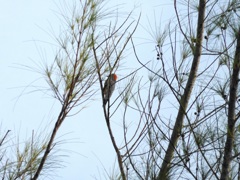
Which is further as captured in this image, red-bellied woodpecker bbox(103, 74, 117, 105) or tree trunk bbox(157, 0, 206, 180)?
tree trunk bbox(157, 0, 206, 180)

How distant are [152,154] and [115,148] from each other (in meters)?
0.14

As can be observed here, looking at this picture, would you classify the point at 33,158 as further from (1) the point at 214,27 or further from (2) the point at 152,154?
(1) the point at 214,27

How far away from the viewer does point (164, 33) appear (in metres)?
1.55

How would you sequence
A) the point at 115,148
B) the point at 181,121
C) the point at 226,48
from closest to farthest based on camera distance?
1. the point at 115,148
2. the point at 226,48
3. the point at 181,121

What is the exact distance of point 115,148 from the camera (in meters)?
1.20

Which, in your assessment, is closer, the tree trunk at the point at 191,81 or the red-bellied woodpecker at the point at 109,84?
the red-bellied woodpecker at the point at 109,84

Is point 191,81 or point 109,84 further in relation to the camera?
point 191,81

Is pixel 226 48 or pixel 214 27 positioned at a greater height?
pixel 214 27

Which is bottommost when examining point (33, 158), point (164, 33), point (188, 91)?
point (33, 158)

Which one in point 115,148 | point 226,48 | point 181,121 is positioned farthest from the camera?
point 181,121

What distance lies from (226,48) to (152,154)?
40 centimetres

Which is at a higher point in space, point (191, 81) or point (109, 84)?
point (191, 81)

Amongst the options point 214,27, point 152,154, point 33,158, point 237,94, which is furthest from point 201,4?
point 33,158

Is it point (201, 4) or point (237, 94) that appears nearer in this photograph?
point (237, 94)
